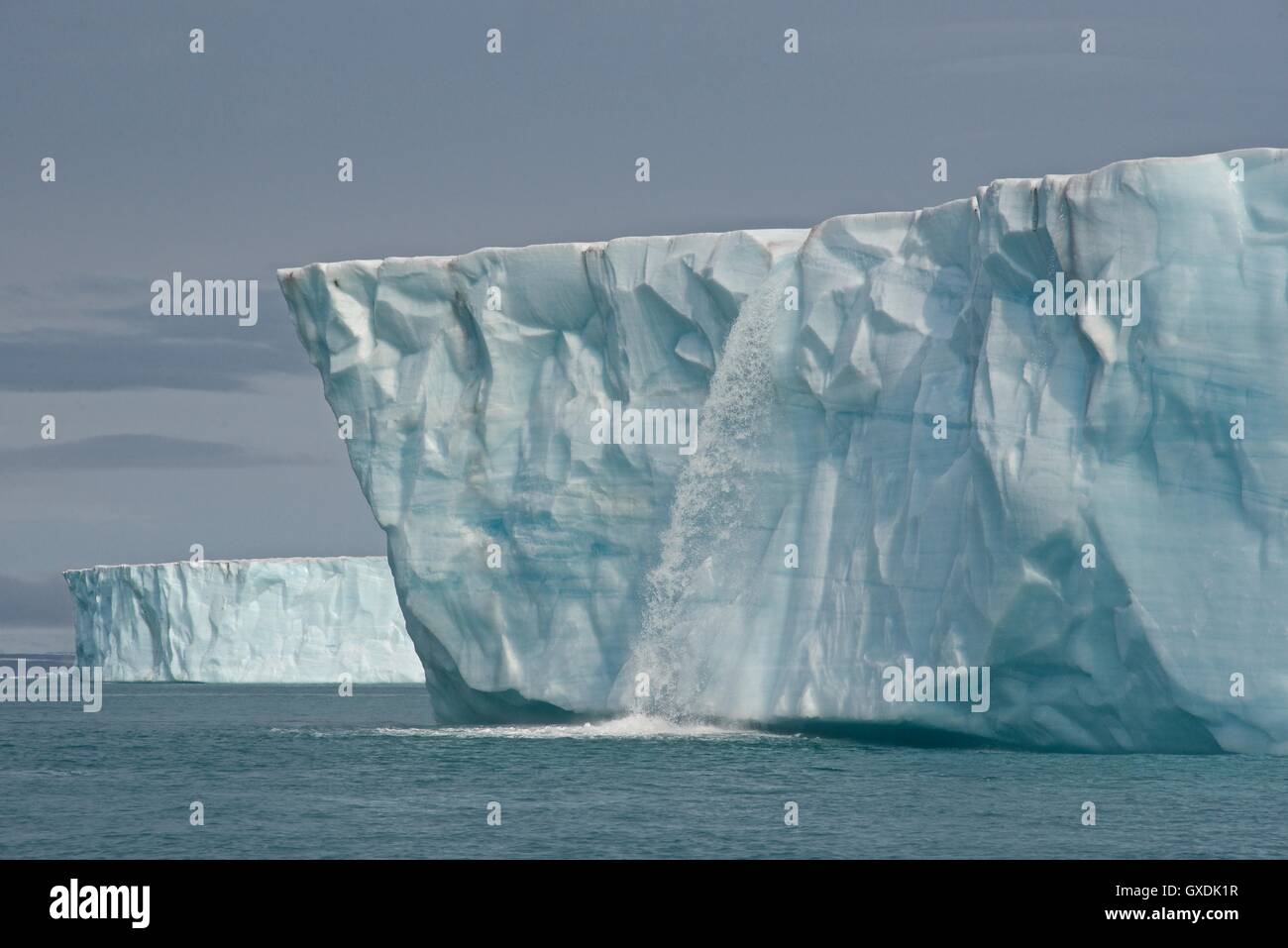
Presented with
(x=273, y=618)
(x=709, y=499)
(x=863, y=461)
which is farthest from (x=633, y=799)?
(x=273, y=618)

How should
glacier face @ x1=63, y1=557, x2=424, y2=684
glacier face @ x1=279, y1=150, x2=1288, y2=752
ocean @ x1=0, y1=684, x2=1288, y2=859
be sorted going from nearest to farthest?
ocean @ x1=0, y1=684, x2=1288, y2=859, glacier face @ x1=279, y1=150, x2=1288, y2=752, glacier face @ x1=63, y1=557, x2=424, y2=684

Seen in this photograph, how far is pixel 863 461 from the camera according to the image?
23562 millimetres

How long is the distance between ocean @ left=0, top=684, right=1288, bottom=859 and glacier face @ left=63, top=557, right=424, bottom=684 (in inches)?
1005

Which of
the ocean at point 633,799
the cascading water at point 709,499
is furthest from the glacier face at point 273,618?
the cascading water at point 709,499

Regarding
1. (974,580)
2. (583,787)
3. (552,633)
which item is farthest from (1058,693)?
(552,633)

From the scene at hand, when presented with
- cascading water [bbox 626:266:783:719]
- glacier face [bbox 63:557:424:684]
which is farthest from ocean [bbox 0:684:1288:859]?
glacier face [bbox 63:557:424:684]

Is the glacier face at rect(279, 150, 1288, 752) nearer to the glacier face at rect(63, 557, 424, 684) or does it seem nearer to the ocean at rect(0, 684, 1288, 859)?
the ocean at rect(0, 684, 1288, 859)

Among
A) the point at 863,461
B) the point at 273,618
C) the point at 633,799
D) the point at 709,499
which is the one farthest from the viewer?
the point at 273,618

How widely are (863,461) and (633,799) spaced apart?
6.01m

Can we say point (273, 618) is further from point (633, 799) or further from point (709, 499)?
point (633, 799)

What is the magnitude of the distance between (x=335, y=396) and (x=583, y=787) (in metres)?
9.53

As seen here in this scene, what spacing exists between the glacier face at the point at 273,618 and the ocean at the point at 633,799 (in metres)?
25.5

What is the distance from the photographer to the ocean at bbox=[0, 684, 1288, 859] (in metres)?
16.7
